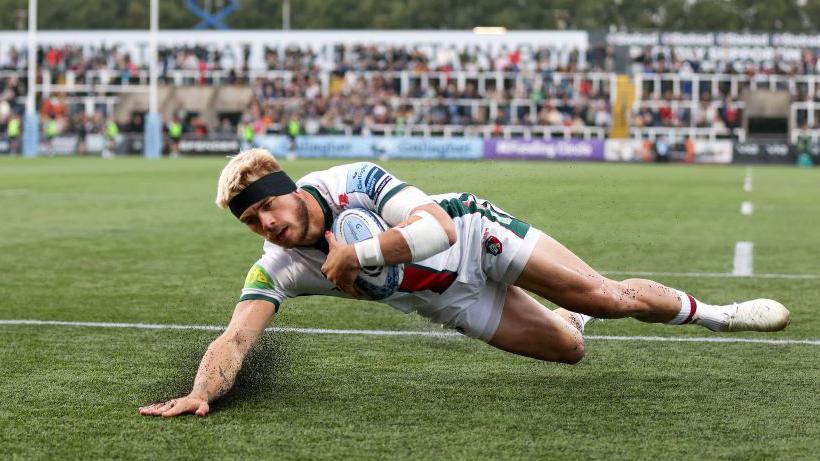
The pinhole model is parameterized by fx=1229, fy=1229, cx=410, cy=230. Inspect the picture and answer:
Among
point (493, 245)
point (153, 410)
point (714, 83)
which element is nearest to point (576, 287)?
point (493, 245)

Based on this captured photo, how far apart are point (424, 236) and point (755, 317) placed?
2171mm

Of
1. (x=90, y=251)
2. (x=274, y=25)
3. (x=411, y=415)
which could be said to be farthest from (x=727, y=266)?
(x=274, y=25)

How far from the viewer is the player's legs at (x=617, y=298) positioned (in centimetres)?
539

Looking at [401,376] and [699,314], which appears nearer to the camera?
[699,314]

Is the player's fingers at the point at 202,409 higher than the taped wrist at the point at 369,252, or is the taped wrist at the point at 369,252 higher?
the taped wrist at the point at 369,252

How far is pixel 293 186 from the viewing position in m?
5.03

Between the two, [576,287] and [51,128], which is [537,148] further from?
[576,287]

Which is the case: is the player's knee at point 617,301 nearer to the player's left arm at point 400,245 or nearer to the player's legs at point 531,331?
the player's legs at point 531,331

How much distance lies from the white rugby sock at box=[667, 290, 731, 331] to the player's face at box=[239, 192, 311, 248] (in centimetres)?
197

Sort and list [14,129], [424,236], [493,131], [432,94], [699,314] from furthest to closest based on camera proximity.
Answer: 1. [432,94]
2. [493,131]
3. [14,129]
4. [699,314]
5. [424,236]

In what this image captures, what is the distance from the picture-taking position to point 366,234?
498cm

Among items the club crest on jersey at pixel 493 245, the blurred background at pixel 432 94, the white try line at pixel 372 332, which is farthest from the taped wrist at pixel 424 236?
the blurred background at pixel 432 94

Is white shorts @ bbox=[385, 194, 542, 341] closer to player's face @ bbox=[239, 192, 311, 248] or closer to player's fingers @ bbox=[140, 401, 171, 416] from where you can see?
player's face @ bbox=[239, 192, 311, 248]

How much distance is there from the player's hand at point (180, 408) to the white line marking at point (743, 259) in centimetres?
731
